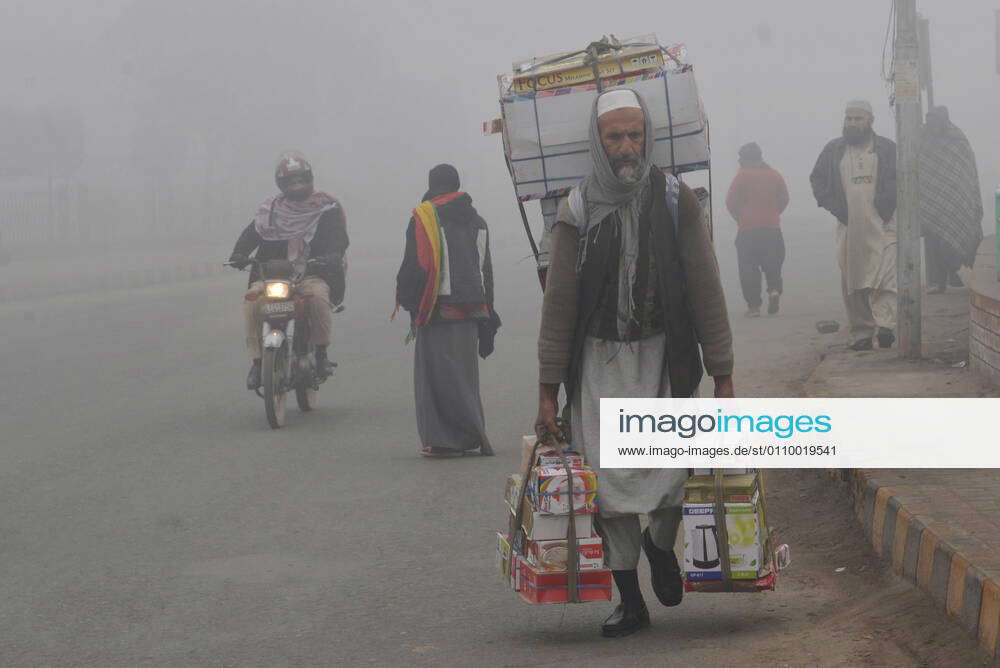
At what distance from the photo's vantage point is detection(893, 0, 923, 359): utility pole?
1083 cm

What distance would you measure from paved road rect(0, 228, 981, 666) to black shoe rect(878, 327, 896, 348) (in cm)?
67

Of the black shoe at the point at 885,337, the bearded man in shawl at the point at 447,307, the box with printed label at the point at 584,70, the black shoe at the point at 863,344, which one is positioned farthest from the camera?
the black shoe at the point at 863,344

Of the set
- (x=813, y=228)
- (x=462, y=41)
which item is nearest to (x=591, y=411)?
(x=813, y=228)

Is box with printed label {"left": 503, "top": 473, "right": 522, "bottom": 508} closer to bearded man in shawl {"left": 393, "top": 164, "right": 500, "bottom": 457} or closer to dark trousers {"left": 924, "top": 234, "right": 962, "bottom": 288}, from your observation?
bearded man in shawl {"left": 393, "top": 164, "right": 500, "bottom": 457}

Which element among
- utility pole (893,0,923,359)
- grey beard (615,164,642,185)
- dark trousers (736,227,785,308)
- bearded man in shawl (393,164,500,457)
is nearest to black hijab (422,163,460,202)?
bearded man in shawl (393,164,500,457)

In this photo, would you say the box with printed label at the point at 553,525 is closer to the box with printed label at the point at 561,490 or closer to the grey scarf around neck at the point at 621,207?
the box with printed label at the point at 561,490

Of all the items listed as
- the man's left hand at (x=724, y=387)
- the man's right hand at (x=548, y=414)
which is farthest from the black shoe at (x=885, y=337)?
the man's right hand at (x=548, y=414)

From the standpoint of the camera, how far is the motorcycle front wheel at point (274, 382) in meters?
10.4

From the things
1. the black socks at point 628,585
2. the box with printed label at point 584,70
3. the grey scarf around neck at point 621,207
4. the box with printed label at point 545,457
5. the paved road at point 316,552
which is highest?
the box with printed label at point 584,70

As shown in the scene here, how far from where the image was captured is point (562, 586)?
194 inches

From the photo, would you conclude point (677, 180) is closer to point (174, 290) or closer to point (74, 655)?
point (74, 655)

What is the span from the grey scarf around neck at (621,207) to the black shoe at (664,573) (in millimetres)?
733

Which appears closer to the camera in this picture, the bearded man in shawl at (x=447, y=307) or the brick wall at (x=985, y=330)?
the brick wall at (x=985, y=330)

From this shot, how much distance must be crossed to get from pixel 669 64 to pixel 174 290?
23.0m
